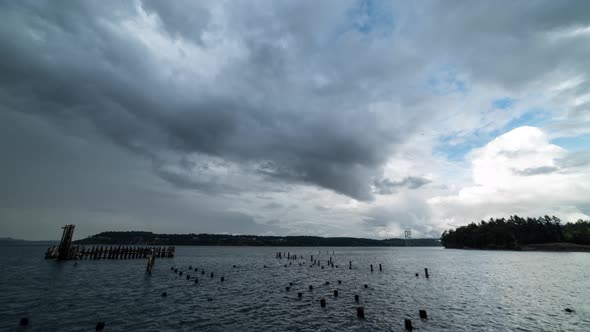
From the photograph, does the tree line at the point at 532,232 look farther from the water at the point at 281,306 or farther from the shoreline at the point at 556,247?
the water at the point at 281,306

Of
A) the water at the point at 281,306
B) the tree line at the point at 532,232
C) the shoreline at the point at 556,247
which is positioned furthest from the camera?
the tree line at the point at 532,232

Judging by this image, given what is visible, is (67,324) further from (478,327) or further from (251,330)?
(478,327)

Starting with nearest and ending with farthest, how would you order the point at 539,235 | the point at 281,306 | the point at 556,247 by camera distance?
the point at 281,306 < the point at 556,247 < the point at 539,235

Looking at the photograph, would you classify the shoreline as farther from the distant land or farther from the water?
the water

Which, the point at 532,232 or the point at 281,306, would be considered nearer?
the point at 281,306

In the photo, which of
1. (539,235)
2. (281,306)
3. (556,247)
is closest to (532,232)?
(539,235)

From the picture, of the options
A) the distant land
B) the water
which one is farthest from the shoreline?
the water

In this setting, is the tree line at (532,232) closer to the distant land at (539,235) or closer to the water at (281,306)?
the distant land at (539,235)

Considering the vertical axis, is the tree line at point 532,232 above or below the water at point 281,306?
above

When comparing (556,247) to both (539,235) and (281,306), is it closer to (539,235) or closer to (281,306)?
(539,235)

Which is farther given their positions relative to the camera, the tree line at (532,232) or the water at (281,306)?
the tree line at (532,232)

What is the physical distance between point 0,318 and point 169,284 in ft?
71.9

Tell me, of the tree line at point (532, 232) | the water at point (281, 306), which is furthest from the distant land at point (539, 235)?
the water at point (281, 306)

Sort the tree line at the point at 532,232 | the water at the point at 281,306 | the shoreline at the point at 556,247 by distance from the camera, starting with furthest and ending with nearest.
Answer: the tree line at the point at 532,232, the shoreline at the point at 556,247, the water at the point at 281,306
